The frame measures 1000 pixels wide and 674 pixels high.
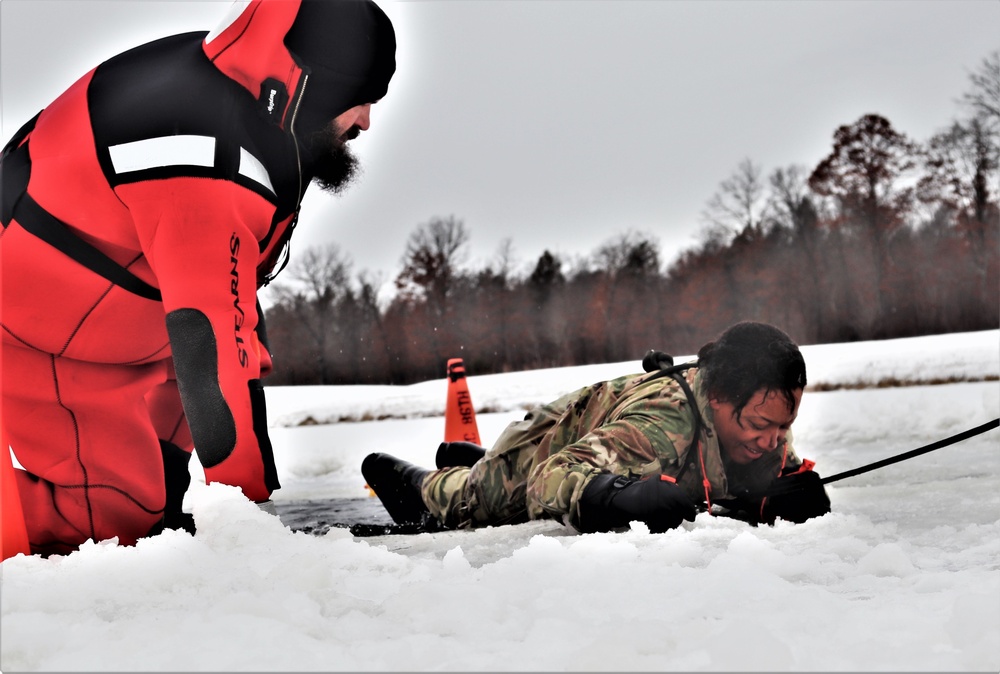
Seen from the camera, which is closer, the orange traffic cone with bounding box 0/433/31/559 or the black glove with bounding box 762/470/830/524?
the orange traffic cone with bounding box 0/433/31/559

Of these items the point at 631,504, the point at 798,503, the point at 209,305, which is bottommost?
the point at 798,503

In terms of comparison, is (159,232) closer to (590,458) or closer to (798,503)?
(590,458)

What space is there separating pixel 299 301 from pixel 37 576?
606cm

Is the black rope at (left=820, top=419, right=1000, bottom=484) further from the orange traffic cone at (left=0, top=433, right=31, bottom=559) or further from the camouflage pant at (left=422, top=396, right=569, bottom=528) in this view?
the orange traffic cone at (left=0, top=433, right=31, bottom=559)

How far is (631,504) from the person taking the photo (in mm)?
2045

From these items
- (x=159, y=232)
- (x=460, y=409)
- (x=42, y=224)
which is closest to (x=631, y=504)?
(x=159, y=232)

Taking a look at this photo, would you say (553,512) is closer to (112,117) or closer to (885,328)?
(112,117)

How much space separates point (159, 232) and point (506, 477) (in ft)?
5.09

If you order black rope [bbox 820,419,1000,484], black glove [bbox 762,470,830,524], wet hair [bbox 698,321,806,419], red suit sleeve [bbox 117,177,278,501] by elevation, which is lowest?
black glove [bbox 762,470,830,524]

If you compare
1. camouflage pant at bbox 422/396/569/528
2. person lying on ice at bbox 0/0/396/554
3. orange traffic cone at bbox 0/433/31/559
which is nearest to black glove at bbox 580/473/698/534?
camouflage pant at bbox 422/396/569/528

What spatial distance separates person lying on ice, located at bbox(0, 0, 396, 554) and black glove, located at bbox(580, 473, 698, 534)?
0.83 metres

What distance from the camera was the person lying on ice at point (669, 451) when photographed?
2.13m

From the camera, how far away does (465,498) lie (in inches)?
114

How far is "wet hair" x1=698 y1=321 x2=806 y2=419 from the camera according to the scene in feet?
7.84
